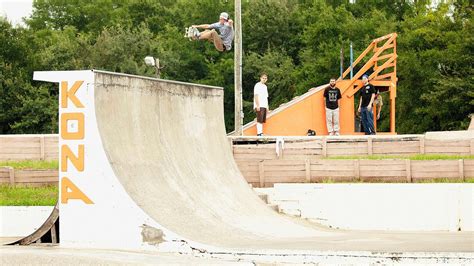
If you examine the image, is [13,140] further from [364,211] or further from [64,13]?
[64,13]

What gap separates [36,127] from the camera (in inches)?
2106

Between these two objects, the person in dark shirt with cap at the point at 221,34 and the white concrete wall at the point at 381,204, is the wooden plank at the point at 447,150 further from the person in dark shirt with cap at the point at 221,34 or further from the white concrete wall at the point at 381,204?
the person in dark shirt with cap at the point at 221,34

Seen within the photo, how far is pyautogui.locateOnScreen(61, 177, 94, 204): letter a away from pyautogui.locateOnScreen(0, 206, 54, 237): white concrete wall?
15.1 ft

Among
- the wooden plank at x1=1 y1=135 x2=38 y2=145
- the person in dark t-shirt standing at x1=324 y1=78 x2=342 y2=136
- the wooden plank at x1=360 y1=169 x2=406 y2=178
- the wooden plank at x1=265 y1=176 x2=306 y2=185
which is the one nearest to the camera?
the wooden plank at x1=360 y1=169 x2=406 y2=178

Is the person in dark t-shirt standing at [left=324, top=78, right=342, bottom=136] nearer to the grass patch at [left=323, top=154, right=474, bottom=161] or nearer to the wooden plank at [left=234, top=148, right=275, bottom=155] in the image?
the grass patch at [left=323, top=154, right=474, bottom=161]

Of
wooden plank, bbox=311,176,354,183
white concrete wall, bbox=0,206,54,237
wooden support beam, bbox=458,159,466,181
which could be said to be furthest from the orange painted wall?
white concrete wall, bbox=0,206,54,237

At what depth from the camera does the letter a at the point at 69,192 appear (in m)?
13.8

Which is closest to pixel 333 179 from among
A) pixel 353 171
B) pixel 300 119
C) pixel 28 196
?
pixel 353 171

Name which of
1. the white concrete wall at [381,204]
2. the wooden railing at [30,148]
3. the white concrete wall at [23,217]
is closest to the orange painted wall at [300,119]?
the wooden railing at [30,148]

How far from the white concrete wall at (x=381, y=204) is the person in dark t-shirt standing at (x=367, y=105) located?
22.3 ft

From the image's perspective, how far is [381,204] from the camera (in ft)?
66.5

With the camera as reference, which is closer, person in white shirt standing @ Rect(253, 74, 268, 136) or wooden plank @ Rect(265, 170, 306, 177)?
wooden plank @ Rect(265, 170, 306, 177)

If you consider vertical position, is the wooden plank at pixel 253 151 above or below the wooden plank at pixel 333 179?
above

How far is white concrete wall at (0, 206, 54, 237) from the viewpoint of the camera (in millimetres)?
18422
